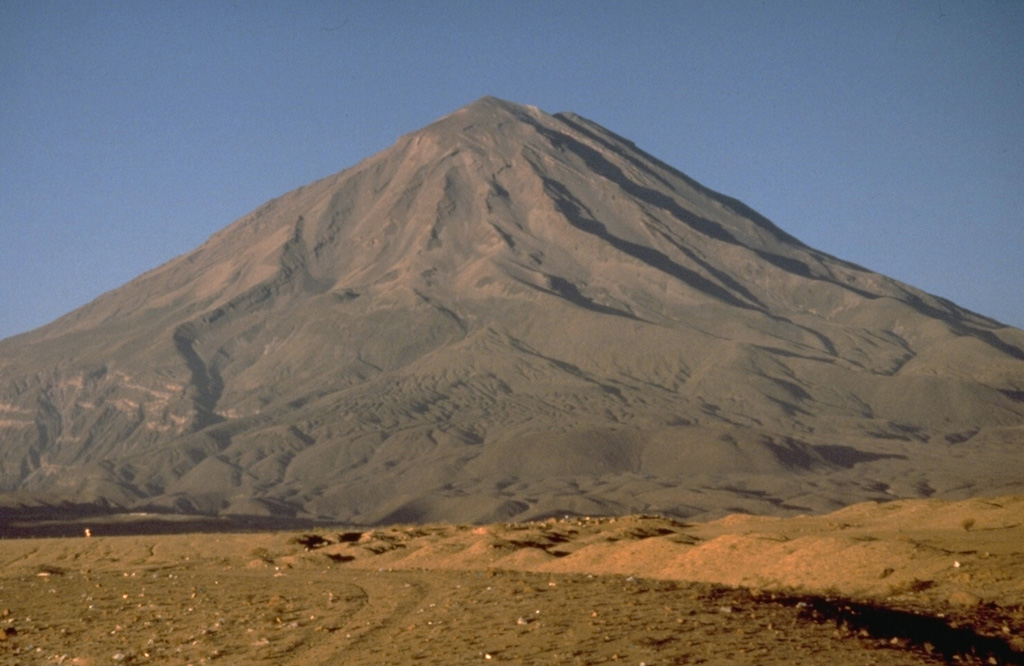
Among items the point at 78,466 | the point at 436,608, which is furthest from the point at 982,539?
the point at 78,466

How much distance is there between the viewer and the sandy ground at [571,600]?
13.8 meters

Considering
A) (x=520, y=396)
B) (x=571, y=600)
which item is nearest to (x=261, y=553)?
(x=571, y=600)

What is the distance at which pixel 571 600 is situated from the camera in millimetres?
16844

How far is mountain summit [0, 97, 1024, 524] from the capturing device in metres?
113

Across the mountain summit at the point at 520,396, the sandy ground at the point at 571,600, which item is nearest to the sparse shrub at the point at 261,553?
the sandy ground at the point at 571,600

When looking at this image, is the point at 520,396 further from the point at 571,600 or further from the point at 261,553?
the point at 571,600

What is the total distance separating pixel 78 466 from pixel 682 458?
267 feet

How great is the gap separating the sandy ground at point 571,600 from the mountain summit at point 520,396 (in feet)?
228

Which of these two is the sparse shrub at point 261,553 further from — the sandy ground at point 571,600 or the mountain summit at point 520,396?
the mountain summit at point 520,396

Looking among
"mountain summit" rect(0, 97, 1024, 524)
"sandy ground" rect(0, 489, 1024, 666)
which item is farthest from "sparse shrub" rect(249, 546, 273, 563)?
"mountain summit" rect(0, 97, 1024, 524)

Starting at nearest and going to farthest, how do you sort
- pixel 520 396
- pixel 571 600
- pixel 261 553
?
1. pixel 571 600
2. pixel 261 553
3. pixel 520 396

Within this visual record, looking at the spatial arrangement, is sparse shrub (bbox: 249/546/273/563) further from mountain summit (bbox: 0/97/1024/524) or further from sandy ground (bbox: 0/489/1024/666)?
mountain summit (bbox: 0/97/1024/524)

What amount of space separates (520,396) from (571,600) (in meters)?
128

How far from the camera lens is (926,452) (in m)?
125
